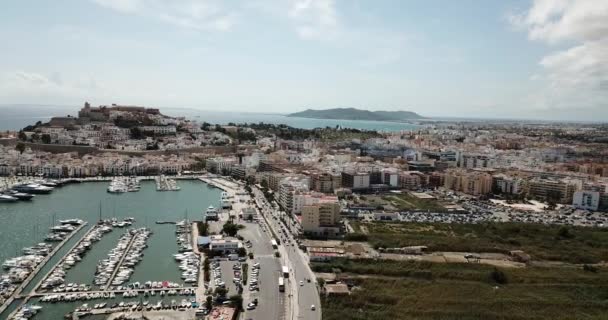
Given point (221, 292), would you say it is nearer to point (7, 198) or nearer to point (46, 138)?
point (7, 198)

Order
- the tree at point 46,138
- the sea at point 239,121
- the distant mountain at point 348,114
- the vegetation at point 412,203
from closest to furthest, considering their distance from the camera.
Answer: the vegetation at point 412,203
the tree at point 46,138
the sea at point 239,121
the distant mountain at point 348,114

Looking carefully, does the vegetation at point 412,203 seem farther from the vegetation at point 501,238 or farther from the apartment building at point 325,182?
the vegetation at point 501,238

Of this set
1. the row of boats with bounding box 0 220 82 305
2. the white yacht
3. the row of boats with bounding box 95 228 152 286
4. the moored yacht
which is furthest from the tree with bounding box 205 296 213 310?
the moored yacht

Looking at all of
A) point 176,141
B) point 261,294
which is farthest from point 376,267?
point 176,141

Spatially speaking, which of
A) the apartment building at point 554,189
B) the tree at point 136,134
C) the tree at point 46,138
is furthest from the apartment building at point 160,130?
the apartment building at point 554,189

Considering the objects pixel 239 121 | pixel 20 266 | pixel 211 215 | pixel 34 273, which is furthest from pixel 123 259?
pixel 239 121

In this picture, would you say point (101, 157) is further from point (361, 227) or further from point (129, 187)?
point (361, 227)
